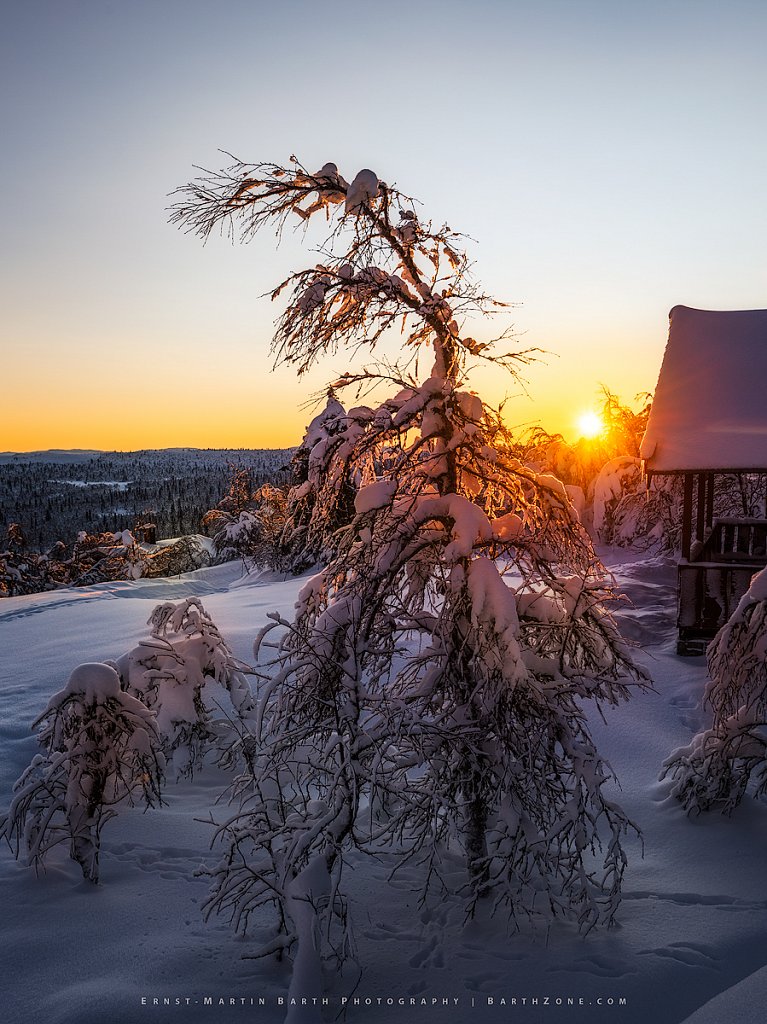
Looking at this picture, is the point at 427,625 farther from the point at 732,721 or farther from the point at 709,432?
the point at 709,432

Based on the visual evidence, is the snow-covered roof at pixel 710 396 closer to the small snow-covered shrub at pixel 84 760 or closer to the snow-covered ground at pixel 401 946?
the snow-covered ground at pixel 401 946

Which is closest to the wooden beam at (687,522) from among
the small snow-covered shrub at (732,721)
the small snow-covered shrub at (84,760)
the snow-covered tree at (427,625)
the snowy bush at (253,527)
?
the small snow-covered shrub at (732,721)

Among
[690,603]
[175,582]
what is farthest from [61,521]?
[690,603]

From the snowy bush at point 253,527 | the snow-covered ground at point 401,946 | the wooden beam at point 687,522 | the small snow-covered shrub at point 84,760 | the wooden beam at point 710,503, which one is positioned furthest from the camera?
the snowy bush at point 253,527

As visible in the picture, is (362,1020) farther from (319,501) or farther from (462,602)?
(319,501)

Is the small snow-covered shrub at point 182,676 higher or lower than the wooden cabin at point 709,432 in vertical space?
lower

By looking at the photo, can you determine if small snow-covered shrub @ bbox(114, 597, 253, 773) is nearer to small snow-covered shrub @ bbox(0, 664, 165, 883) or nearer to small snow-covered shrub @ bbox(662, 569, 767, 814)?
small snow-covered shrub @ bbox(0, 664, 165, 883)

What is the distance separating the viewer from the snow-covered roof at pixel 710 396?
8.80 m

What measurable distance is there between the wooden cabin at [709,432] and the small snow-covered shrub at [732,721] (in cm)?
357

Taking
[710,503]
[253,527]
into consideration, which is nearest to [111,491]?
[253,527]

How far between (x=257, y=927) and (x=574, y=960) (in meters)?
2.18

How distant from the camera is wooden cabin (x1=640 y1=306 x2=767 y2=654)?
8.85 m

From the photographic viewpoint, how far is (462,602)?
166 inches

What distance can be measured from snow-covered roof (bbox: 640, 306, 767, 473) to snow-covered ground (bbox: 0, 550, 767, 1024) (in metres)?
4.42
